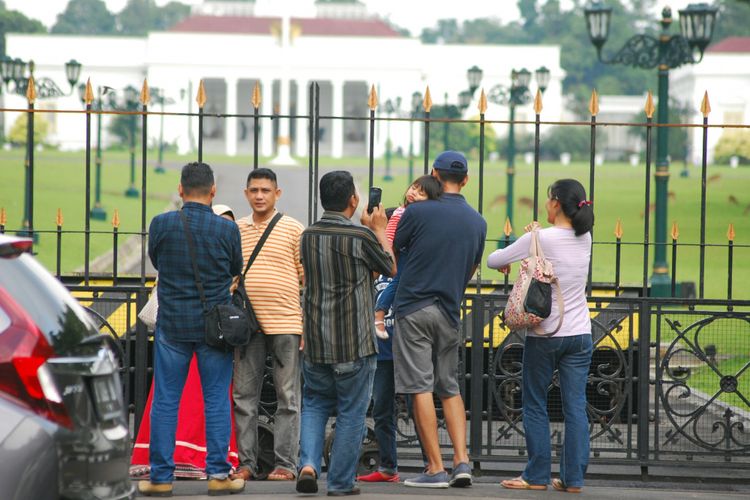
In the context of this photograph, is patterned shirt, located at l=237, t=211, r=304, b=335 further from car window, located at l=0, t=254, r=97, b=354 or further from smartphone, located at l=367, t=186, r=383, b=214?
→ car window, located at l=0, t=254, r=97, b=354

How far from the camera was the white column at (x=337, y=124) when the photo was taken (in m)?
61.2

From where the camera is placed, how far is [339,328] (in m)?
5.20

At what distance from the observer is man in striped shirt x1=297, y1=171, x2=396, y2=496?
17.1ft

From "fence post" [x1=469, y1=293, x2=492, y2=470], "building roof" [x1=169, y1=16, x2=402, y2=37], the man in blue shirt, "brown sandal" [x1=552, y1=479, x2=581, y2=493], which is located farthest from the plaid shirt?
"building roof" [x1=169, y1=16, x2=402, y2=37]

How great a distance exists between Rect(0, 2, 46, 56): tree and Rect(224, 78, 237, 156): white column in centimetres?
1513

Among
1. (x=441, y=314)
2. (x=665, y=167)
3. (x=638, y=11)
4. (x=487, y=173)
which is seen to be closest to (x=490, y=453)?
(x=441, y=314)

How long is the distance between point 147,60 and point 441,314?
63.0 metres

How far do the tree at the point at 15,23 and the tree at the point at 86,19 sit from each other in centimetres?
2594

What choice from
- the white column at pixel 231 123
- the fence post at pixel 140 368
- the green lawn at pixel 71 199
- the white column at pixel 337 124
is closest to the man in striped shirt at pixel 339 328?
the fence post at pixel 140 368

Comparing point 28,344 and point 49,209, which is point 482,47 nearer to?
point 49,209

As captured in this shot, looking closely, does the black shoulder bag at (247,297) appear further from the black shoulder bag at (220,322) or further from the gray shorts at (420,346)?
the gray shorts at (420,346)

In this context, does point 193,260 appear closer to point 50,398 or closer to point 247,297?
point 247,297

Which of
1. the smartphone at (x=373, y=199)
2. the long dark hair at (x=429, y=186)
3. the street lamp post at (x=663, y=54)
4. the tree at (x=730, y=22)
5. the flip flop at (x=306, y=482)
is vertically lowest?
the flip flop at (x=306, y=482)

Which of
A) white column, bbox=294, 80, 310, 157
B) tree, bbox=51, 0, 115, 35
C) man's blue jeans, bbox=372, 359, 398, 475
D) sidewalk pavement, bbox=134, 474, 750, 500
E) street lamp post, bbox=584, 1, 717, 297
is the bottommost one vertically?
sidewalk pavement, bbox=134, 474, 750, 500
